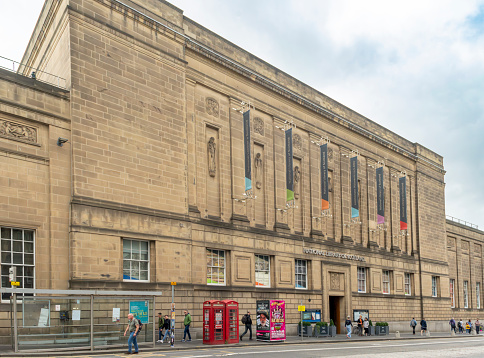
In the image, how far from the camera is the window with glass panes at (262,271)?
113 feet

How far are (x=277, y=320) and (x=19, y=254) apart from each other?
14.1 m

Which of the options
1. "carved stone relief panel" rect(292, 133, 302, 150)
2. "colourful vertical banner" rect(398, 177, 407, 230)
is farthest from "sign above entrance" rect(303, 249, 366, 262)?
"carved stone relief panel" rect(292, 133, 302, 150)

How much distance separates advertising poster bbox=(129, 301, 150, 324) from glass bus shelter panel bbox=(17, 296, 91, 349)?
2.12 m

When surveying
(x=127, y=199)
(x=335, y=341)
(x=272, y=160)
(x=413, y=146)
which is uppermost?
(x=413, y=146)

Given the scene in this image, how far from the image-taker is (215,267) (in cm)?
3159

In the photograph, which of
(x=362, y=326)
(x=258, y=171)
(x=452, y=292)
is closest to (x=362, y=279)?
(x=362, y=326)

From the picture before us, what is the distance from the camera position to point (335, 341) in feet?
109

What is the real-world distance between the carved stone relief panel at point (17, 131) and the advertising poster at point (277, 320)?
15149 millimetres

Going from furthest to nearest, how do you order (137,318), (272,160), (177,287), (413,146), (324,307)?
1. (413,146)
2. (324,307)
3. (272,160)
4. (177,287)
5. (137,318)

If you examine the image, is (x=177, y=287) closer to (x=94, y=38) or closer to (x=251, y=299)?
(x=251, y=299)

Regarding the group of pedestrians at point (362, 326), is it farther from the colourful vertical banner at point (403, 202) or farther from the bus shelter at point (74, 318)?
the bus shelter at point (74, 318)

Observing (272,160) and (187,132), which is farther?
(272,160)

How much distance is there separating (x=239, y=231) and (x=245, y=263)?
6.60ft

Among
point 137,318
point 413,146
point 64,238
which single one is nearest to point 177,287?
A: point 137,318
